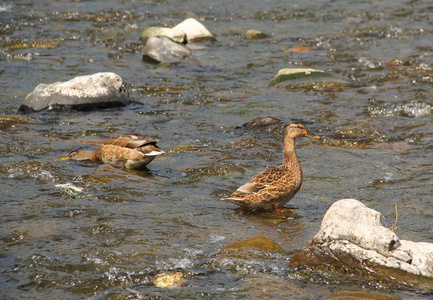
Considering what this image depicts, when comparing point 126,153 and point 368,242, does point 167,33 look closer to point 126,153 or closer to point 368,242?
point 126,153

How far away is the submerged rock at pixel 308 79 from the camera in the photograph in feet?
38.8

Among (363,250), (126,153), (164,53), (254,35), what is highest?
(254,35)

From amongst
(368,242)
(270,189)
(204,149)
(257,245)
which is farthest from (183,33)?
(368,242)

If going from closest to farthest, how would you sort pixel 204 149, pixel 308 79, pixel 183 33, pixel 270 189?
pixel 270 189
pixel 204 149
pixel 308 79
pixel 183 33

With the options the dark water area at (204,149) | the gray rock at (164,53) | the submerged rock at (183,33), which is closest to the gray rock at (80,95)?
the dark water area at (204,149)

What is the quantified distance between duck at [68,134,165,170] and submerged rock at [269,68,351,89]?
509 cm

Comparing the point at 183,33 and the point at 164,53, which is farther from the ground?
the point at 183,33

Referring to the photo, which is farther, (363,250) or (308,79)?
(308,79)

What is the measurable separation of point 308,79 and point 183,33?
520cm

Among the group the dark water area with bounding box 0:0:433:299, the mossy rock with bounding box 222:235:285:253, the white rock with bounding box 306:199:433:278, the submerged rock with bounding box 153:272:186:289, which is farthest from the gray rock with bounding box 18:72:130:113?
the white rock with bounding box 306:199:433:278

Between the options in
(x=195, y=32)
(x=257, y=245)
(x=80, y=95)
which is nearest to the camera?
(x=257, y=245)

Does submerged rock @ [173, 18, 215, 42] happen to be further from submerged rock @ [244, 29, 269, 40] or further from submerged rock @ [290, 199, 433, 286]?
submerged rock @ [290, 199, 433, 286]

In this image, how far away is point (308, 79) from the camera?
11969 mm

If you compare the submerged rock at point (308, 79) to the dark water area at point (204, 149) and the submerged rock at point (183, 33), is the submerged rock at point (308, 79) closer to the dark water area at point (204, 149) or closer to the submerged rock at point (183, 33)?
the dark water area at point (204, 149)
